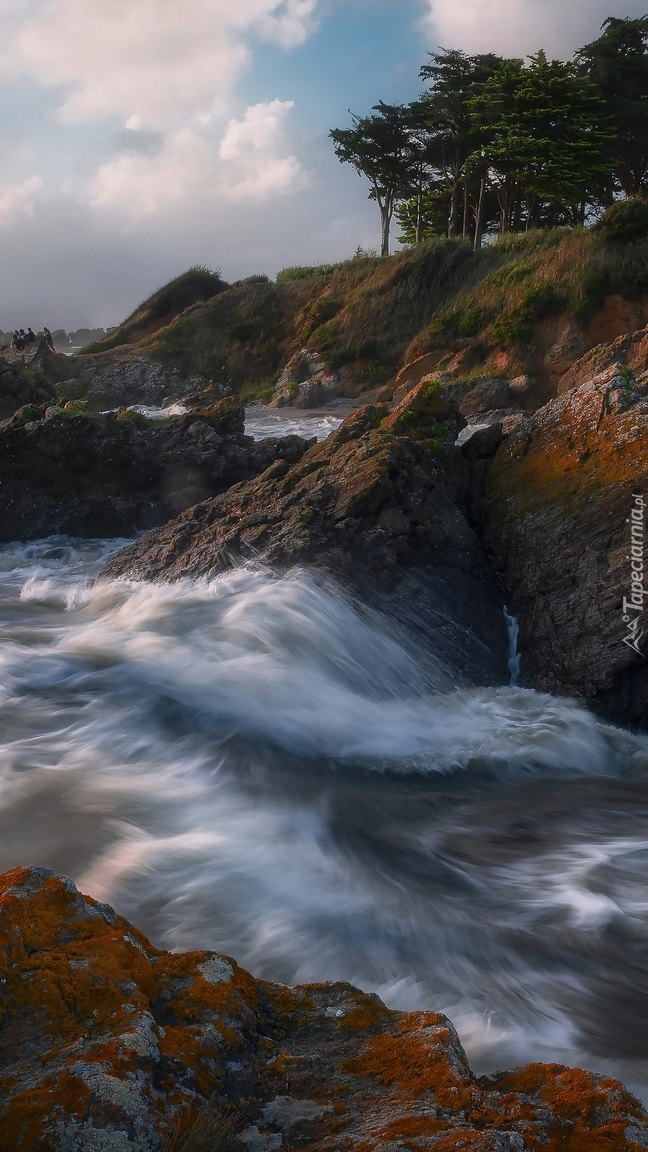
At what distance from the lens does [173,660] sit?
677 cm

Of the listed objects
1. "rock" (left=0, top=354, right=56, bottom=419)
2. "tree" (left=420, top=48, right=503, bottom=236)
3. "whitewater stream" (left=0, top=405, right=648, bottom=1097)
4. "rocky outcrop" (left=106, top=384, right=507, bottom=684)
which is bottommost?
"whitewater stream" (left=0, top=405, right=648, bottom=1097)

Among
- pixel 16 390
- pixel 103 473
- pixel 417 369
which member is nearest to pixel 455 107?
pixel 417 369

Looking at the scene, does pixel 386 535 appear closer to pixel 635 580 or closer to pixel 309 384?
pixel 635 580

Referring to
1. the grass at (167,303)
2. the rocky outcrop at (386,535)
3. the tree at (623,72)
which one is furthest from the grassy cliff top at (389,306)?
the rocky outcrop at (386,535)

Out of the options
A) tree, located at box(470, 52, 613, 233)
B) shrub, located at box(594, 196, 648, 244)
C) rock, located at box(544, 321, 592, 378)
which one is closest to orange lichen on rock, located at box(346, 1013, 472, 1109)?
rock, located at box(544, 321, 592, 378)

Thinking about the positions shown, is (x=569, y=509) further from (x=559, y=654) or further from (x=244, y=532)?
(x=244, y=532)

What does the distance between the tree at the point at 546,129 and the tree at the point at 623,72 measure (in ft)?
8.26

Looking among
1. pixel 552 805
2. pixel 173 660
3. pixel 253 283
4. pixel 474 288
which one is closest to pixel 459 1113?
pixel 552 805

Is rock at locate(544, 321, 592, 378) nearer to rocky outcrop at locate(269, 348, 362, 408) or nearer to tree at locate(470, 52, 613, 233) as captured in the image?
rocky outcrop at locate(269, 348, 362, 408)

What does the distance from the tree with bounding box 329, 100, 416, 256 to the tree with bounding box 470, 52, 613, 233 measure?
14.3 ft

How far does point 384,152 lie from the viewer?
33.2 metres

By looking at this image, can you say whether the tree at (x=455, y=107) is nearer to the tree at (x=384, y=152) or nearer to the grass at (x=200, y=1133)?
the tree at (x=384, y=152)

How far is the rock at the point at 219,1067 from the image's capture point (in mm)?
1765

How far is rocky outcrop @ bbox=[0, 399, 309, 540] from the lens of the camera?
38.3 ft
